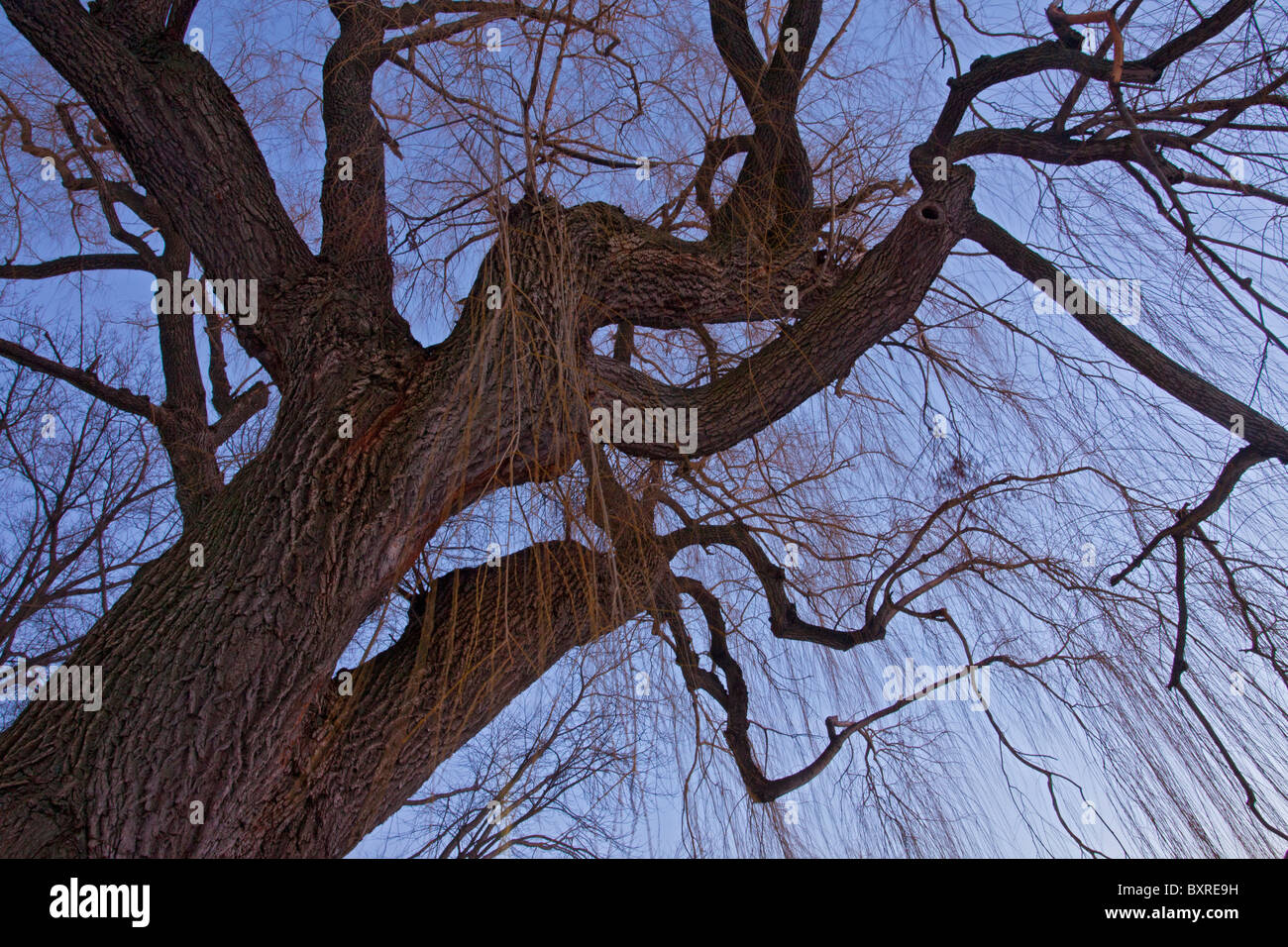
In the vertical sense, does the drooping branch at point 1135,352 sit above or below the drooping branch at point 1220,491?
Result: above

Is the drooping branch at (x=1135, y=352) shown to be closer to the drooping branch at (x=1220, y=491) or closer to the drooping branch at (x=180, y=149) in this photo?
the drooping branch at (x=1220, y=491)

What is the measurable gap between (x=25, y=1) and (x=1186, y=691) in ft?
12.3

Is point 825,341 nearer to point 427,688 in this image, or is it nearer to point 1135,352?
point 1135,352

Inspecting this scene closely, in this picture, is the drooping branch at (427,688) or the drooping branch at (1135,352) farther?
the drooping branch at (1135,352)

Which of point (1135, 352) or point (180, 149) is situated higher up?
point (180, 149)

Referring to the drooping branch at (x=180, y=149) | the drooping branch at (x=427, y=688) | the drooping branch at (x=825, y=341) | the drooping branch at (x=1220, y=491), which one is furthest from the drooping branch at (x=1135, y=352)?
the drooping branch at (x=180, y=149)

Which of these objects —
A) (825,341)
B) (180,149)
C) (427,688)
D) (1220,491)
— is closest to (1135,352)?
(1220,491)

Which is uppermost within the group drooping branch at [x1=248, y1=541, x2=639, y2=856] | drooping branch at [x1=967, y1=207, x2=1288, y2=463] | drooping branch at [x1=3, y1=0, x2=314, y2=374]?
drooping branch at [x1=3, y1=0, x2=314, y2=374]

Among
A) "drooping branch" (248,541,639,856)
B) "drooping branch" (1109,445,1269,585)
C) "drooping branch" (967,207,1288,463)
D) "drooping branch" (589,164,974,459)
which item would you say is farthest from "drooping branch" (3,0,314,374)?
"drooping branch" (1109,445,1269,585)

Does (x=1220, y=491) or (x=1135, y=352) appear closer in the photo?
(x=1220, y=491)

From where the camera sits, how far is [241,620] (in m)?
2.17

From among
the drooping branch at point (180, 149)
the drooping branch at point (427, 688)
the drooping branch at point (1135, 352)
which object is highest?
the drooping branch at point (180, 149)

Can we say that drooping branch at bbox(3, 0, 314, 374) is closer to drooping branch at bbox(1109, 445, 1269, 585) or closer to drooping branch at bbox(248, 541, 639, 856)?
drooping branch at bbox(248, 541, 639, 856)
